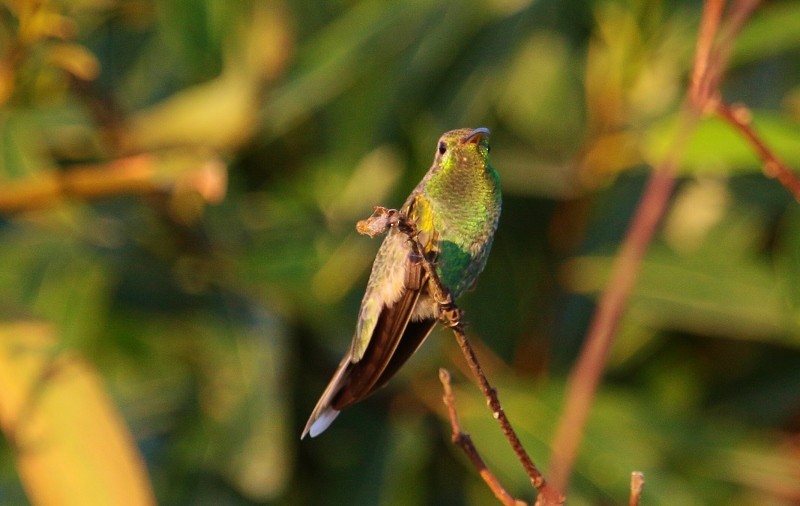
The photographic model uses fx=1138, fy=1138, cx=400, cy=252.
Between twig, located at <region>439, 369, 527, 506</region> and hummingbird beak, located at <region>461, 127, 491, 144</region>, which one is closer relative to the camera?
twig, located at <region>439, 369, 527, 506</region>

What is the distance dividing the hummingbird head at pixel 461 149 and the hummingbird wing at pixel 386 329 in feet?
0.28

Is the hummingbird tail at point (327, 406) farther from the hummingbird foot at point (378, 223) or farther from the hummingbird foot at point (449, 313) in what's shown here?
the hummingbird foot at point (378, 223)

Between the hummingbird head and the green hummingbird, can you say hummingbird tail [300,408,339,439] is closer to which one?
the green hummingbird

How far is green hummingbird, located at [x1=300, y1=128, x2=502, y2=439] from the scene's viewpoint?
168 centimetres

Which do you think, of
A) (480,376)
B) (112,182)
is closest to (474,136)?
(480,376)

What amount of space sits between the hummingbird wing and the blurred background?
1.02 meters

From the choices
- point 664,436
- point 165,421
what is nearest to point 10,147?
point 165,421

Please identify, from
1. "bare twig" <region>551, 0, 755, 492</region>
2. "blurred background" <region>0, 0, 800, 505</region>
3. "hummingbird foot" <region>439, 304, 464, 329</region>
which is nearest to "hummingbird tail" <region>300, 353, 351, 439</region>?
"hummingbird foot" <region>439, 304, 464, 329</region>

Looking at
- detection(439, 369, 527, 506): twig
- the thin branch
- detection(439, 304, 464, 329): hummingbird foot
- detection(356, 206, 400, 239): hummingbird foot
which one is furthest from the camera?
the thin branch

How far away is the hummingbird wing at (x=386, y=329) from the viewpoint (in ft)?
5.47

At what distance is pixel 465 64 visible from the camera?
3240mm

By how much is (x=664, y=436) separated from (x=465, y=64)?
1181 millimetres

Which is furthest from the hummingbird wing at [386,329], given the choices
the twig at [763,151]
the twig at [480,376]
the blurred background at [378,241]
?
the blurred background at [378,241]

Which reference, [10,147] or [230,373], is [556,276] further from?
[10,147]
